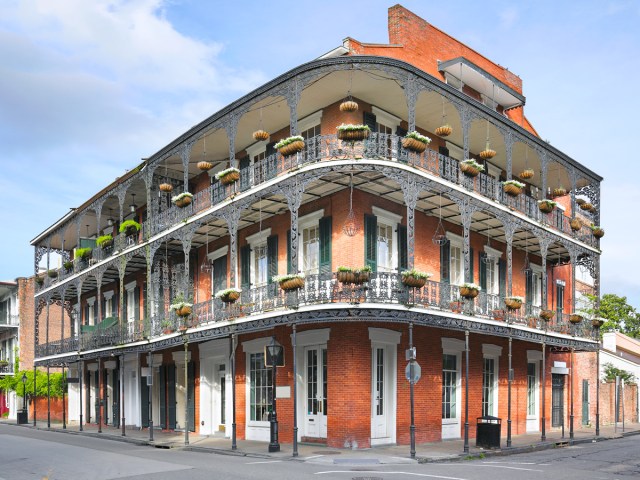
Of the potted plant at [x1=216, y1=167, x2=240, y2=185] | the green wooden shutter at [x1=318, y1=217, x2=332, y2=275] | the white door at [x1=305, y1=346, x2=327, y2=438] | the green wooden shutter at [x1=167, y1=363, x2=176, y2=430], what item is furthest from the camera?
the green wooden shutter at [x1=167, y1=363, x2=176, y2=430]

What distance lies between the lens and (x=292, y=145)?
17.5 meters

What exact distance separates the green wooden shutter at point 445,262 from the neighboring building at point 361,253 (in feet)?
0.23

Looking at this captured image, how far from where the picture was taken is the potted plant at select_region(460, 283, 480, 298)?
18.3m

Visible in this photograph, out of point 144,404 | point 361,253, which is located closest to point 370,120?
point 361,253

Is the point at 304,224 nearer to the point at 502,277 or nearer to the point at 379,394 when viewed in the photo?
the point at 379,394

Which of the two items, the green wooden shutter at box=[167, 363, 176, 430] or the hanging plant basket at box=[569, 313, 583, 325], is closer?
the hanging plant basket at box=[569, 313, 583, 325]

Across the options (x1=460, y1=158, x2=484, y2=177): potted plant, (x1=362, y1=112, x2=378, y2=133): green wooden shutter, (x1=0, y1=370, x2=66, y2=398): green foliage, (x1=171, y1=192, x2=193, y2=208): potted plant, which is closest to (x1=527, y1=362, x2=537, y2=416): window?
A: (x1=460, y1=158, x2=484, y2=177): potted plant

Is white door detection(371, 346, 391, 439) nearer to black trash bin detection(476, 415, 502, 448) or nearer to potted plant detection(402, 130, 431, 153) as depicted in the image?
black trash bin detection(476, 415, 502, 448)

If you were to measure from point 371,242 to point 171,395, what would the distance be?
11704 millimetres

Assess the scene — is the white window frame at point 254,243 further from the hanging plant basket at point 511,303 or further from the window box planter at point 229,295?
the hanging plant basket at point 511,303

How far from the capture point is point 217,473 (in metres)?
13.0

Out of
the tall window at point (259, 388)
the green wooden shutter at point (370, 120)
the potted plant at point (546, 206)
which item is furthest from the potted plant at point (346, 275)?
the potted plant at point (546, 206)

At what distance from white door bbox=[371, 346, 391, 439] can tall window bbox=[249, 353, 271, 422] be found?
366cm

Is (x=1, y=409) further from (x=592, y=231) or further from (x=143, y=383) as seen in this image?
(x=592, y=231)
